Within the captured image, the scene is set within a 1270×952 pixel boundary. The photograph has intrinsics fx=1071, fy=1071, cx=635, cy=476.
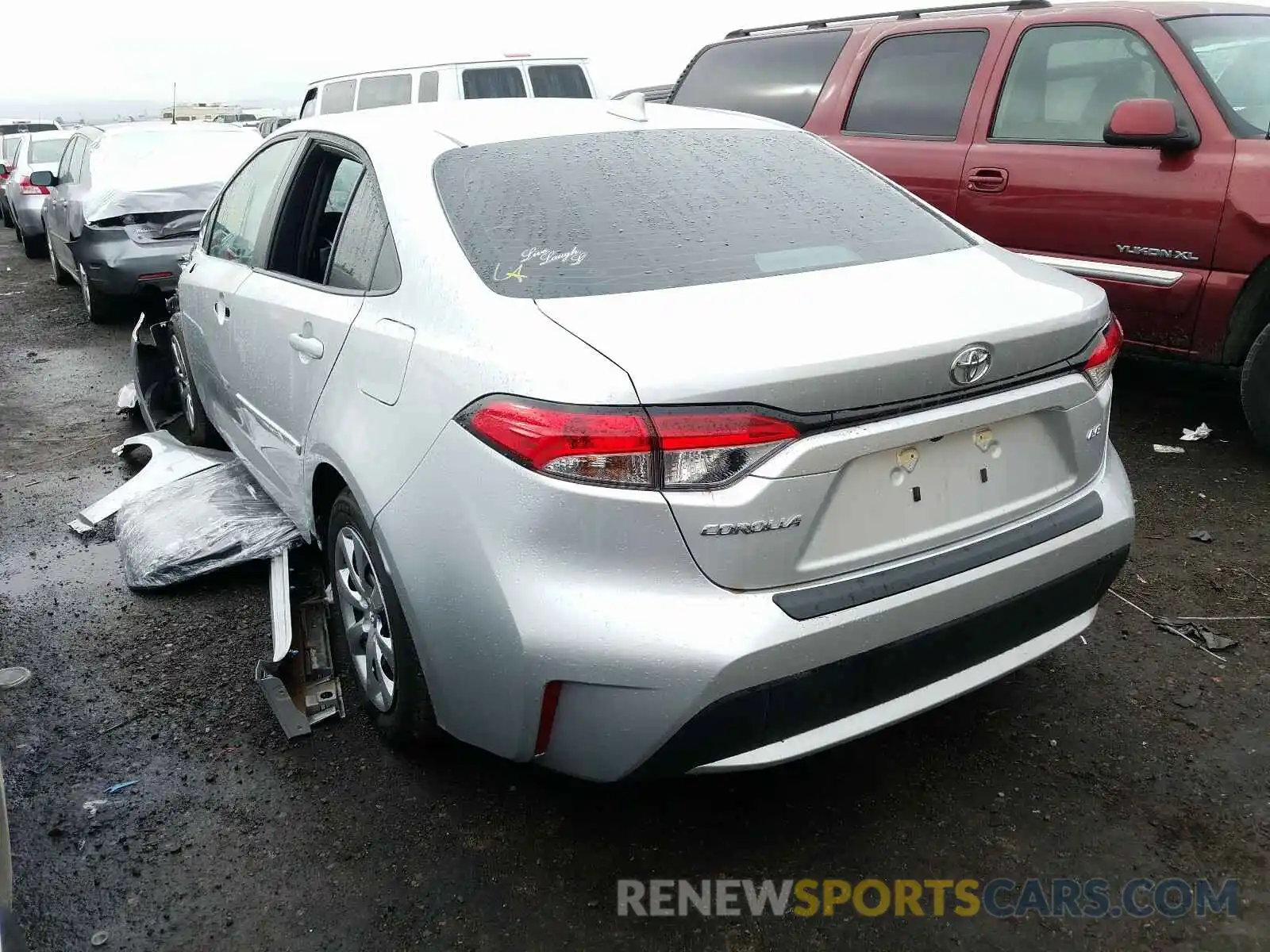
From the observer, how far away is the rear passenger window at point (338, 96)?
12.3 meters

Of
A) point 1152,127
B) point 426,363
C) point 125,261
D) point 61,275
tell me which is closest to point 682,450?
point 426,363

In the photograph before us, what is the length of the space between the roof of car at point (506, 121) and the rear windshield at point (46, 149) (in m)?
13.9

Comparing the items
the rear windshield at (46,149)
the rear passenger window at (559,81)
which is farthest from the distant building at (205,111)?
the rear passenger window at (559,81)

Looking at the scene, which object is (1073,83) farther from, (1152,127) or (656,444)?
(656,444)

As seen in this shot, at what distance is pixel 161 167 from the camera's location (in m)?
8.57

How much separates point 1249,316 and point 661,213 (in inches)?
119

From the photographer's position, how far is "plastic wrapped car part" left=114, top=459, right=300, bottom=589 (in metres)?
3.80

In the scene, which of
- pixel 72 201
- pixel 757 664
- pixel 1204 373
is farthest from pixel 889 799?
pixel 72 201

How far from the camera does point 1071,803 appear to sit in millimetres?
2533

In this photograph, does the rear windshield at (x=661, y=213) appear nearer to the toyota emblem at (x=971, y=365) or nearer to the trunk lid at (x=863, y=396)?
the trunk lid at (x=863, y=396)

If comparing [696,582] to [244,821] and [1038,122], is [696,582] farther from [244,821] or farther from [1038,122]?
[1038,122]

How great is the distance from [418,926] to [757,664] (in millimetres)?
942

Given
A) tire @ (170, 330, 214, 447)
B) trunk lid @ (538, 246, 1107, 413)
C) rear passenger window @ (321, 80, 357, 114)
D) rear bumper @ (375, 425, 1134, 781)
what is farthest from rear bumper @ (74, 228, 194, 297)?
trunk lid @ (538, 246, 1107, 413)

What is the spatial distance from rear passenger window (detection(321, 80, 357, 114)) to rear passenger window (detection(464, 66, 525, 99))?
198 centimetres
